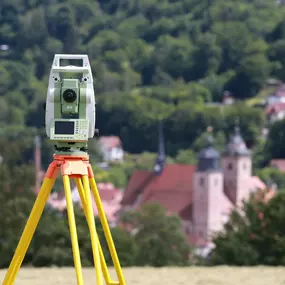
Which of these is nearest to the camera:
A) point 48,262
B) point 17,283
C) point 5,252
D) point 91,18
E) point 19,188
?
point 17,283

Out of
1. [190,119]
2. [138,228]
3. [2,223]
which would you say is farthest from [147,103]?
[2,223]

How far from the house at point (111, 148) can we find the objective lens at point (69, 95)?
124 m

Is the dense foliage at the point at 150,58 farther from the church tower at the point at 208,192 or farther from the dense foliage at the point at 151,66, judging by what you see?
the church tower at the point at 208,192

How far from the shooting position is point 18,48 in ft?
545

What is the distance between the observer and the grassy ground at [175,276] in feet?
42.8

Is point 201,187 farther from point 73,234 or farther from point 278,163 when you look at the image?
point 73,234

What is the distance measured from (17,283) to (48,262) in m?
7.19

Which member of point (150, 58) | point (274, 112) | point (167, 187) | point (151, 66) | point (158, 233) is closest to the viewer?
point (158, 233)

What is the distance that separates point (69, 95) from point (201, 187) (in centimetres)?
9119

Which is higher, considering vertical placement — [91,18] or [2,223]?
[91,18]

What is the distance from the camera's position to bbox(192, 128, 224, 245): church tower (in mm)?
97500

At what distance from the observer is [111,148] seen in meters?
135

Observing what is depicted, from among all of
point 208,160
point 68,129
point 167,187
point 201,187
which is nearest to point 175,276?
point 68,129

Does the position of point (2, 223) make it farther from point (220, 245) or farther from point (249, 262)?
point (249, 262)
